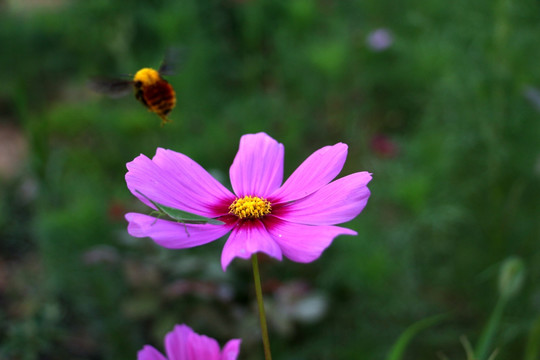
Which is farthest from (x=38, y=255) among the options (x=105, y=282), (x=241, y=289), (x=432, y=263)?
(x=432, y=263)

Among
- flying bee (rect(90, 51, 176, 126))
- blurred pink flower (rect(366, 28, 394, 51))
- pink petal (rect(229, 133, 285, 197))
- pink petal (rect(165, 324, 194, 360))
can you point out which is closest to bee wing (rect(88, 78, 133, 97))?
flying bee (rect(90, 51, 176, 126))

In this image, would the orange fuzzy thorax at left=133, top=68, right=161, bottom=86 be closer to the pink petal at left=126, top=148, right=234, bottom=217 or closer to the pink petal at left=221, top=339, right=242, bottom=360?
the pink petal at left=126, top=148, right=234, bottom=217

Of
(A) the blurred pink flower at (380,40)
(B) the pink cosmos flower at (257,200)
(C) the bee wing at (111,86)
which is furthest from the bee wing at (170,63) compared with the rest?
(A) the blurred pink flower at (380,40)

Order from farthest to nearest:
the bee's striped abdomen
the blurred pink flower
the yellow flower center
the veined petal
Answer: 1. the blurred pink flower
2. the bee's striped abdomen
3. the yellow flower center
4. the veined petal

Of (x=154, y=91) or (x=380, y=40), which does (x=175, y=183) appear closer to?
(x=154, y=91)

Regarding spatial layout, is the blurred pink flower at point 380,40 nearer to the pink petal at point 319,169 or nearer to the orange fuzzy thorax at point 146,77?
the orange fuzzy thorax at point 146,77

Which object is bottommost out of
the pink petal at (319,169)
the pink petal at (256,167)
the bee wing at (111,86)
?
the pink petal at (319,169)

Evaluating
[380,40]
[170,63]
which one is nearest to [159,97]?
[170,63]

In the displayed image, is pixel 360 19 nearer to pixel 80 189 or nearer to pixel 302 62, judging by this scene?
pixel 302 62
